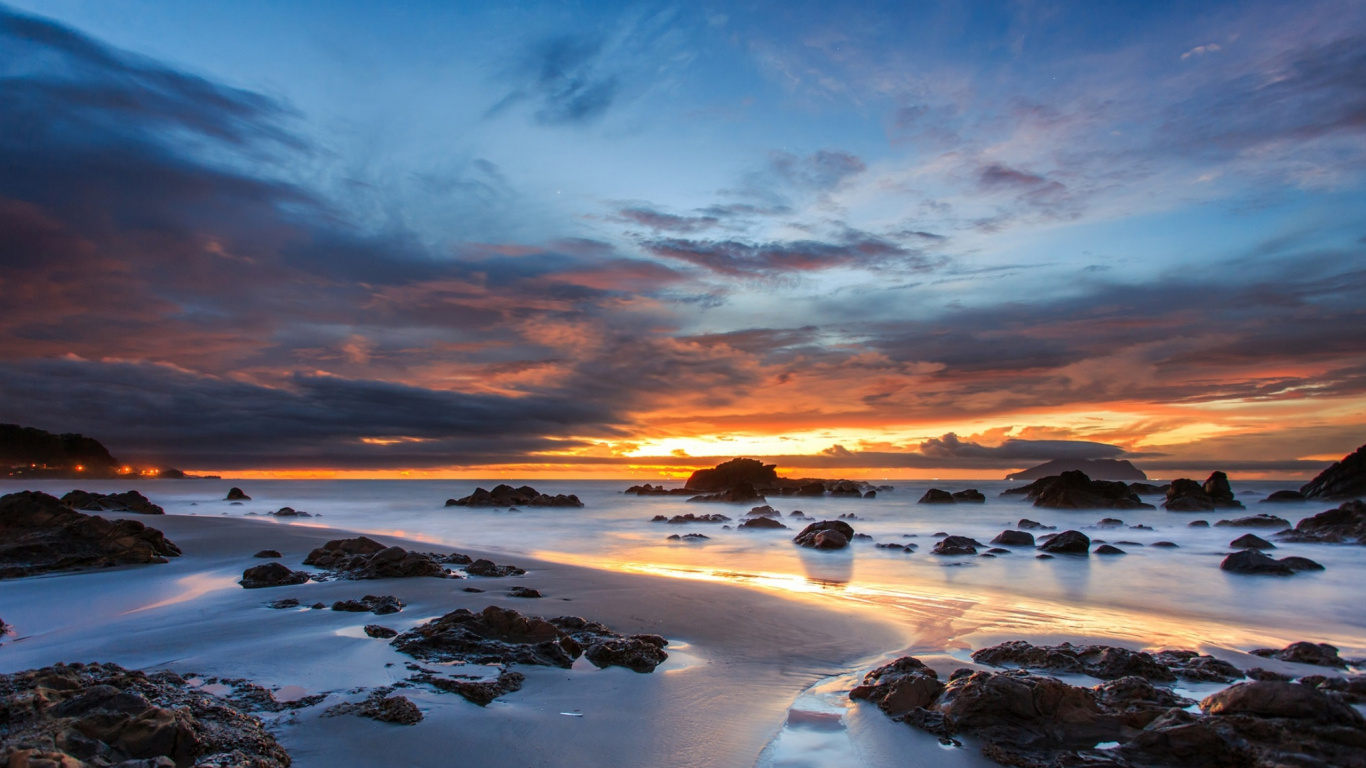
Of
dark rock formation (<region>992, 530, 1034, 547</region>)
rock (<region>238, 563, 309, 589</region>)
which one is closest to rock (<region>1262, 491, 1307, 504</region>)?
dark rock formation (<region>992, 530, 1034, 547</region>)

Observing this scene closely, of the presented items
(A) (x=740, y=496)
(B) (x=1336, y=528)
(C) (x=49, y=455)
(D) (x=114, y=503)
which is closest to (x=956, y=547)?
(B) (x=1336, y=528)

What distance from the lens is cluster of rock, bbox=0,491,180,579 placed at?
1075 centimetres

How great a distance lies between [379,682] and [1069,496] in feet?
136

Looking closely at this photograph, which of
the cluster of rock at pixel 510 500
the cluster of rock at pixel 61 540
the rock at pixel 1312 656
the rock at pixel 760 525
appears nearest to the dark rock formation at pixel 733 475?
the cluster of rock at pixel 510 500

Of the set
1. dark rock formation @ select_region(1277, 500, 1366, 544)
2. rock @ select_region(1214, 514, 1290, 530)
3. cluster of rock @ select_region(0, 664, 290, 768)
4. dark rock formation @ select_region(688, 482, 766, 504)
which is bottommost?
dark rock formation @ select_region(688, 482, 766, 504)

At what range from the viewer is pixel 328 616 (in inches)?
287

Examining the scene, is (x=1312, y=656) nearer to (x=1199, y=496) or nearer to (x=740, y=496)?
(x=1199, y=496)

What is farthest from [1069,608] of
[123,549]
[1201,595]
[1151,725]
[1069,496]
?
[1069,496]

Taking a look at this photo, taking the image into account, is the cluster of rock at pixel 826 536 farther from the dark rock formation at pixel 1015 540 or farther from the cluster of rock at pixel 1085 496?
the cluster of rock at pixel 1085 496

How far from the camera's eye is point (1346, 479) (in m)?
34.8

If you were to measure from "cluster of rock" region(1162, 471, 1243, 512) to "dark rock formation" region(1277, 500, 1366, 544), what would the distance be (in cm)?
1573

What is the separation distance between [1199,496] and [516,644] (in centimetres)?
4380

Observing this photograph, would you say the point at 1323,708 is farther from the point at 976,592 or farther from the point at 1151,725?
the point at 976,592

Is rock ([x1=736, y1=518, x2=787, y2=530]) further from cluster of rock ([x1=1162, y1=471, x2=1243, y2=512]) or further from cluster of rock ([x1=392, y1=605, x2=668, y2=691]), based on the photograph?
cluster of rock ([x1=1162, y1=471, x2=1243, y2=512])
